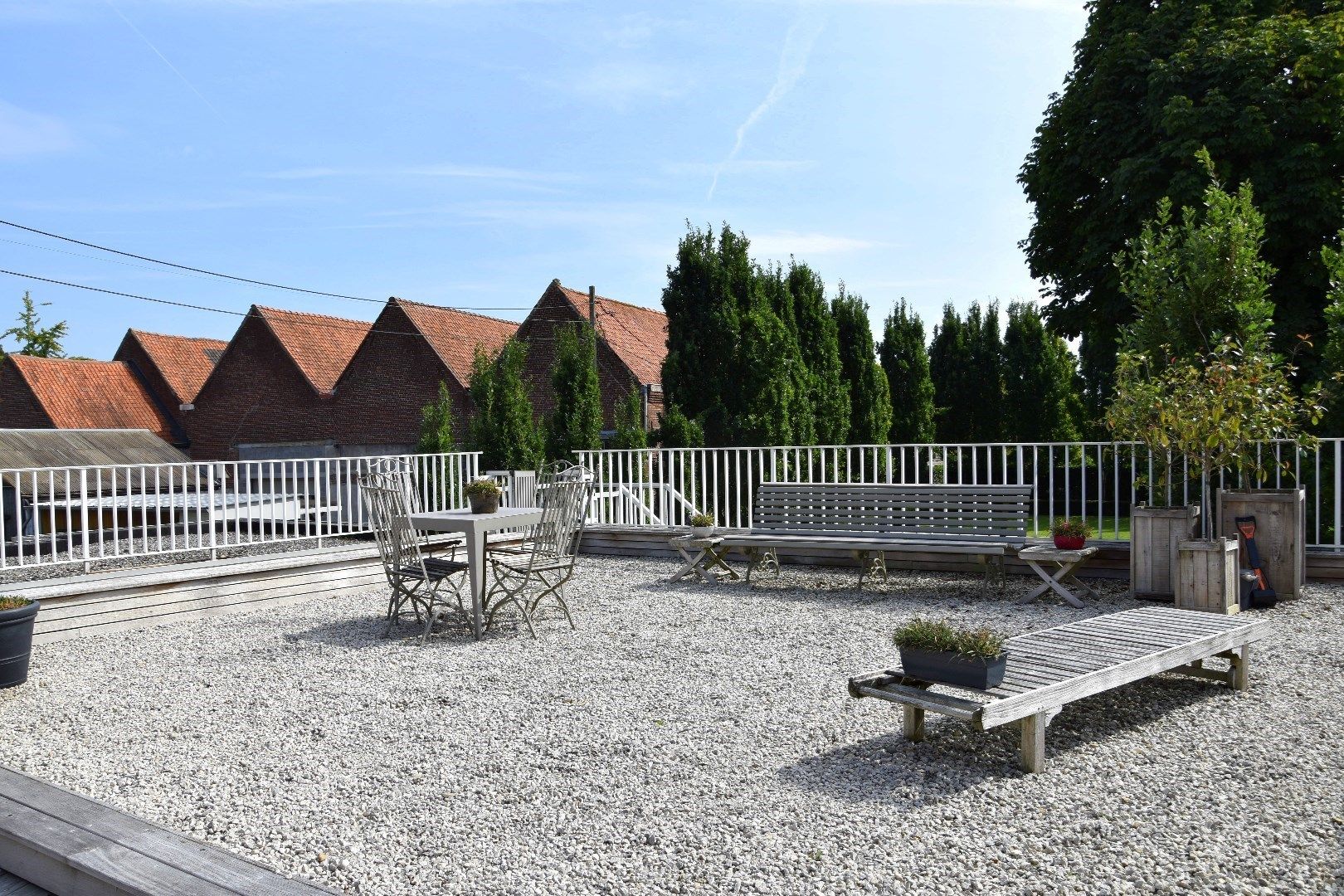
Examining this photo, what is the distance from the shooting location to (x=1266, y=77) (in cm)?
1455

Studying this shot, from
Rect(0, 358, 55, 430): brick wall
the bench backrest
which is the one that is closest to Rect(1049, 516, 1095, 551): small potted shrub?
the bench backrest

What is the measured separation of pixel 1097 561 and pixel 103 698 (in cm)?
785

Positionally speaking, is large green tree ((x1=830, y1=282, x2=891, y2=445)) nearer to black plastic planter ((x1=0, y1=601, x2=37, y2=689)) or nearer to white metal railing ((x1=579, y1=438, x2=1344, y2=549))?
white metal railing ((x1=579, y1=438, x2=1344, y2=549))

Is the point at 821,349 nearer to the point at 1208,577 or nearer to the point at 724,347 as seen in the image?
the point at 724,347

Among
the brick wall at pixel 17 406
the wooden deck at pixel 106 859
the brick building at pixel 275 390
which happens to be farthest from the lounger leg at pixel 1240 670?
the brick wall at pixel 17 406

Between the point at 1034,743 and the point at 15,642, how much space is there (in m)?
5.60

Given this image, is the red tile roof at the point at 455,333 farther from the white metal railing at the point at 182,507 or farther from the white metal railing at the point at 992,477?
the white metal railing at the point at 992,477

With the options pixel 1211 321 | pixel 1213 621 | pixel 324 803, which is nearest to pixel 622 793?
pixel 324 803

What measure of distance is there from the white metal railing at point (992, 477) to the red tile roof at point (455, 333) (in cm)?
1298

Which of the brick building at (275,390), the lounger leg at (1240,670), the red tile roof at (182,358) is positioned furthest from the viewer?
the red tile roof at (182,358)

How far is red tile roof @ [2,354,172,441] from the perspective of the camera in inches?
1337

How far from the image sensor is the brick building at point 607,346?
24859mm

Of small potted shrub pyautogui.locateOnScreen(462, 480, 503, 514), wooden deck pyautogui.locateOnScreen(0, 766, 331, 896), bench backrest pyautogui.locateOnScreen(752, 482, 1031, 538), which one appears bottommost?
wooden deck pyautogui.locateOnScreen(0, 766, 331, 896)

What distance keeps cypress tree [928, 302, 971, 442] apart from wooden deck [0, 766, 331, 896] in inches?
937
